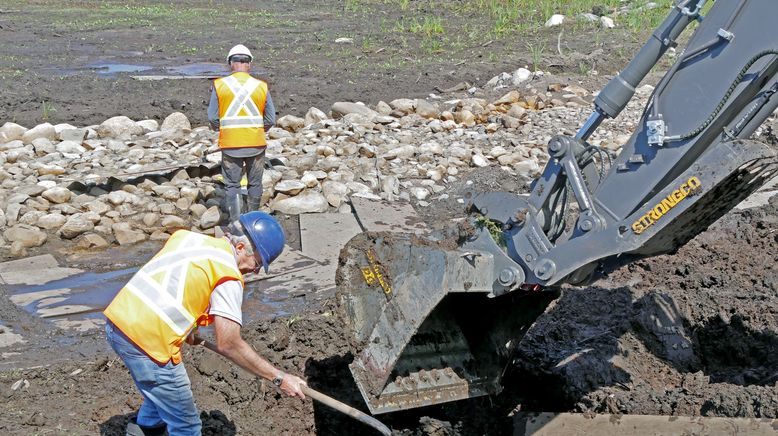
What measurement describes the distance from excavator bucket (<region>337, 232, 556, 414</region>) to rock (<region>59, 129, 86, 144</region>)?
7.87 m

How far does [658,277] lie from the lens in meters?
7.91

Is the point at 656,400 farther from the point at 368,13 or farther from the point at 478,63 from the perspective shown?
the point at 368,13

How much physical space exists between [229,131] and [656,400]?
547cm

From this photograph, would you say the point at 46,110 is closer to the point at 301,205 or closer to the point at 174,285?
the point at 301,205

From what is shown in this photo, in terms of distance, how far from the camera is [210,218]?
1020 cm

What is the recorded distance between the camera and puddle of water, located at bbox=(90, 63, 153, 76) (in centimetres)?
1812

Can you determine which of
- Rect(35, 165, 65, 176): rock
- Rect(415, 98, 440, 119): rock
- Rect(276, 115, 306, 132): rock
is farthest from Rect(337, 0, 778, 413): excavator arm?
Rect(415, 98, 440, 119): rock

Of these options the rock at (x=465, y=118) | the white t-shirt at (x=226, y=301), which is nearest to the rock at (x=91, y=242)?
the rock at (x=465, y=118)

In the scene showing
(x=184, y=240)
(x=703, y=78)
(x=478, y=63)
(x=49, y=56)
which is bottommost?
(x=49, y=56)

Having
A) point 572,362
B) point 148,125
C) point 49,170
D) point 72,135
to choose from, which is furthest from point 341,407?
point 148,125

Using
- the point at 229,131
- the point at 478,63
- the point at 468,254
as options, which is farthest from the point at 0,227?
the point at 478,63

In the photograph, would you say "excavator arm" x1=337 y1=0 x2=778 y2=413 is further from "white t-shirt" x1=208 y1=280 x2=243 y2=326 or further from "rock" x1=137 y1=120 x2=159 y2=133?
"rock" x1=137 y1=120 x2=159 y2=133

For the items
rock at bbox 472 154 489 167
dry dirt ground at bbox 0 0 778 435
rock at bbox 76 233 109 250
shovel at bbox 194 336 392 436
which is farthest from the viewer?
rock at bbox 472 154 489 167

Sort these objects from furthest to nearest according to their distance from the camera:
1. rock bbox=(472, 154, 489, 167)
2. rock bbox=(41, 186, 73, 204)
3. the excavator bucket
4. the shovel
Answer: rock bbox=(472, 154, 489, 167) → rock bbox=(41, 186, 73, 204) → the excavator bucket → the shovel
